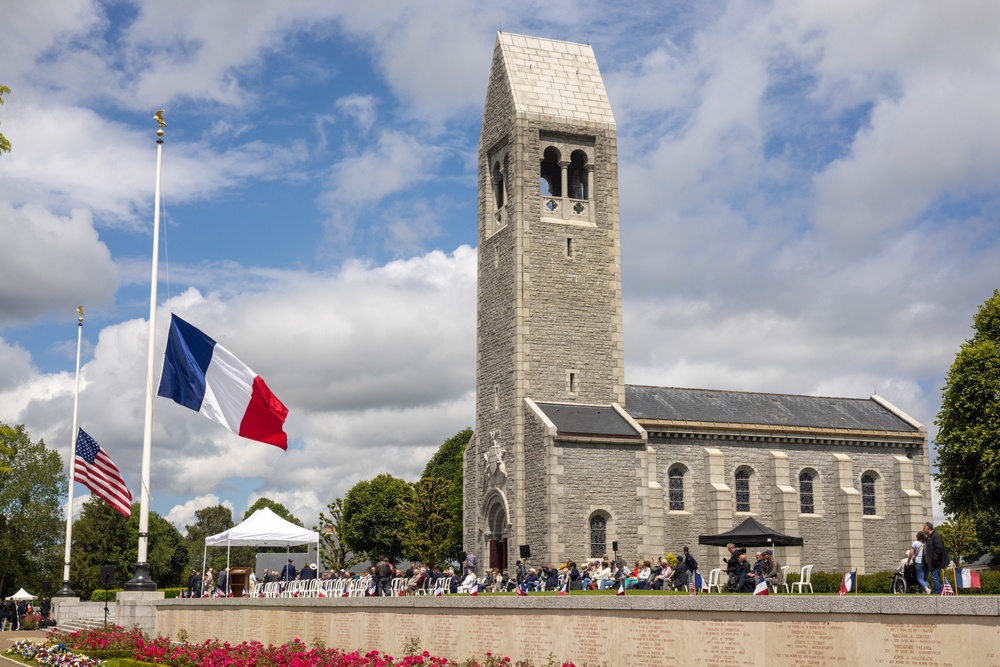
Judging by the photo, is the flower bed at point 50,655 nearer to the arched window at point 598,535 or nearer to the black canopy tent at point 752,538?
the black canopy tent at point 752,538

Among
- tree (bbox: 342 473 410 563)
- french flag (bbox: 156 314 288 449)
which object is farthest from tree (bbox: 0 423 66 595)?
french flag (bbox: 156 314 288 449)

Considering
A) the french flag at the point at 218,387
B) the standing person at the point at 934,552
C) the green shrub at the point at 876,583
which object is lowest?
the green shrub at the point at 876,583

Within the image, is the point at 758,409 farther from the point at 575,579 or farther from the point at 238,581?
the point at 238,581

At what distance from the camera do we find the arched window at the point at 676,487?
49594 millimetres

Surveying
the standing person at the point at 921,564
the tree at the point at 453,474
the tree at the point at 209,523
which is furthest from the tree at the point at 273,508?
the standing person at the point at 921,564

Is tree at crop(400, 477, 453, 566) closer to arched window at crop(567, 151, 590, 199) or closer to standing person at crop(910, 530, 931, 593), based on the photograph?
arched window at crop(567, 151, 590, 199)

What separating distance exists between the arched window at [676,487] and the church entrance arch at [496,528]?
7.38 meters

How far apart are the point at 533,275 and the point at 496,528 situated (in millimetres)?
11267

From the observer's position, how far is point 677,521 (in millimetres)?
49219

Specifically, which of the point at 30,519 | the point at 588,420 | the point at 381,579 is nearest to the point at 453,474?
the point at 30,519

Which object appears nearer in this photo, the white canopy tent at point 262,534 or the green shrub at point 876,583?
the green shrub at point 876,583

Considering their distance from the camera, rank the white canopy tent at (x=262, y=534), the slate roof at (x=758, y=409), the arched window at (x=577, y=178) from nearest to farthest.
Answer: the white canopy tent at (x=262, y=534)
the slate roof at (x=758, y=409)
the arched window at (x=577, y=178)

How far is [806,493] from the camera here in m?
52.7

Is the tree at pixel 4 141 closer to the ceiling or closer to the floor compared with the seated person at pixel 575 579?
closer to the ceiling
